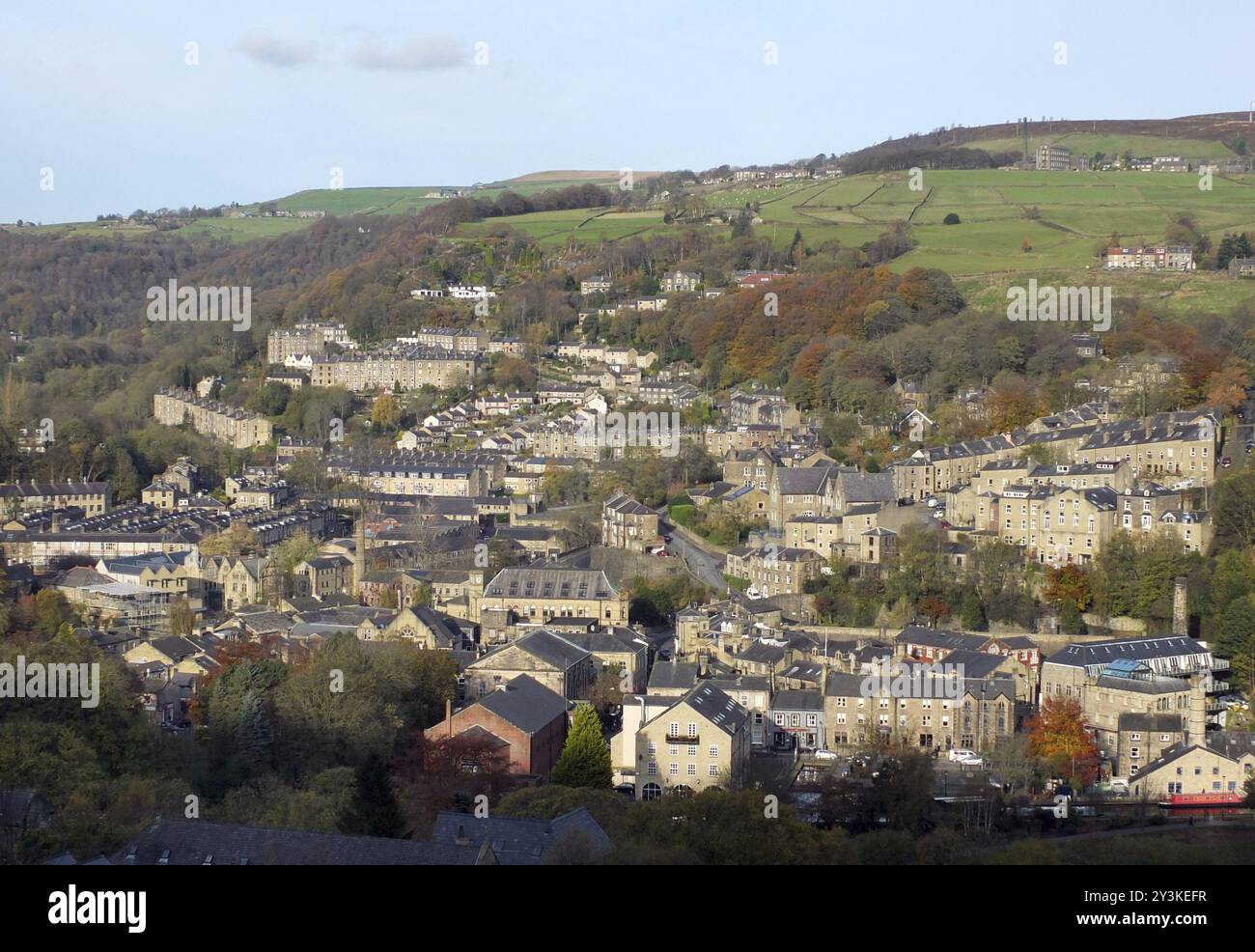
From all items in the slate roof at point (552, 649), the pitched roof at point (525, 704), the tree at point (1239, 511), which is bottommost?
the pitched roof at point (525, 704)

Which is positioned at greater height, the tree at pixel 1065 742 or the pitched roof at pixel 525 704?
the pitched roof at pixel 525 704

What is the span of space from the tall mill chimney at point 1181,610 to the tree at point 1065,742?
11.9 ft

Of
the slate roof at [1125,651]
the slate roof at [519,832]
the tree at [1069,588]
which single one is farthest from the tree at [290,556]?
the slate roof at [519,832]

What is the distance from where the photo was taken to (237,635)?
105 ft

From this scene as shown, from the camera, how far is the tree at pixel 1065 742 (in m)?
23.8

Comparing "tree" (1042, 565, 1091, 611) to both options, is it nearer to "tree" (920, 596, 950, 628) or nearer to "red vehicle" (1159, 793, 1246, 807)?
"tree" (920, 596, 950, 628)

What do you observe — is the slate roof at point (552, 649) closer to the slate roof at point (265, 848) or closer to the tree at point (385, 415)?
the slate roof at point (265, 848)

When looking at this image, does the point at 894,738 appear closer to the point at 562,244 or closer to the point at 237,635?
the point at 237,635

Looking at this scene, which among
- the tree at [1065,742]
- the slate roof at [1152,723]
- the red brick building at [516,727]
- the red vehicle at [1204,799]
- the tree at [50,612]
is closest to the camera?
the red vehicle at [1204,799]

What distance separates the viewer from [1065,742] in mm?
24375

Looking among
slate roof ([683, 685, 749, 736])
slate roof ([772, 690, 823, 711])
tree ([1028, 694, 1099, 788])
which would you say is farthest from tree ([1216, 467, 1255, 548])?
slate roof ([683, 685, 749, 736])

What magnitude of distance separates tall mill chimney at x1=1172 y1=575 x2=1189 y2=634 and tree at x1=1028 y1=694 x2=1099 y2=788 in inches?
143

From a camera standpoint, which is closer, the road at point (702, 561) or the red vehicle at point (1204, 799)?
the red vehicle at point (1204, 799)
